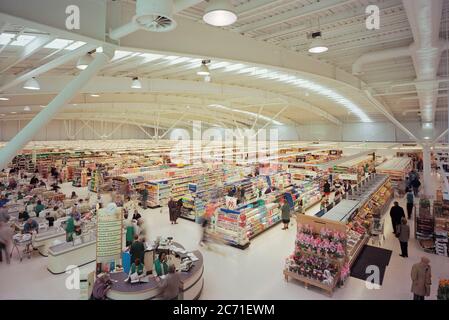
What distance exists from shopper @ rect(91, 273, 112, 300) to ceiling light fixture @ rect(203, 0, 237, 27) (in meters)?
5.32

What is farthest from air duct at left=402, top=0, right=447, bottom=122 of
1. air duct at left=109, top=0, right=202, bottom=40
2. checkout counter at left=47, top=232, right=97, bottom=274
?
checkout counter at left=47, top=232, right=97, bottom=274

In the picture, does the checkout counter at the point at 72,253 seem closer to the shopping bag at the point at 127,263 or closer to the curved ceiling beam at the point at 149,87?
the shopping bag at the point at 127,263

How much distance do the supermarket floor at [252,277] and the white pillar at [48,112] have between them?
4836 mm

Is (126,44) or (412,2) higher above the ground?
(412,2)

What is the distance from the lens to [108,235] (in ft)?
24.6

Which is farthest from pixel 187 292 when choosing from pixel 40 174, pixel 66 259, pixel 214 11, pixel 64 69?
pixel 40 174

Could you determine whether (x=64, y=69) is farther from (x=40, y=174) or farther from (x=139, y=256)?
(x=40, y=174)

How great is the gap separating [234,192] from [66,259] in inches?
314

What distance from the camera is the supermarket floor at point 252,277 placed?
242 inches

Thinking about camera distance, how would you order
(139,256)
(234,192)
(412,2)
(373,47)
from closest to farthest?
(412,2), (139,256), (373,47), (234,192)

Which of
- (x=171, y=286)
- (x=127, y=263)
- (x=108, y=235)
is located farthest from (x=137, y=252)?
(x=108, y=235)

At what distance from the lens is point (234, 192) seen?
1350 cm

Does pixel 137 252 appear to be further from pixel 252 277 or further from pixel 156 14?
pixel 156 14

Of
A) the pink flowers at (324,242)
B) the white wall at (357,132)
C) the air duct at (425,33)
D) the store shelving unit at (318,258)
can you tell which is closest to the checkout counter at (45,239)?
the store shelving unit at (318,258)
